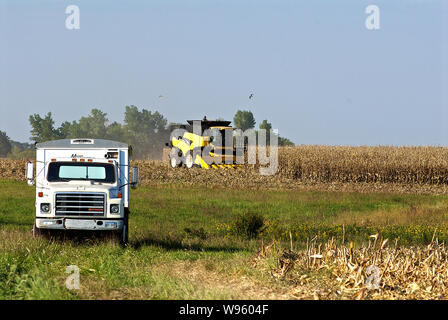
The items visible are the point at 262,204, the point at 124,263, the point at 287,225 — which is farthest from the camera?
the point at 262,204

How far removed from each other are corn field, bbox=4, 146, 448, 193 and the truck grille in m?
22.8

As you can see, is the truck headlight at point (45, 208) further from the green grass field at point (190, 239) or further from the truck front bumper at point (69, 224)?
the green grass field at point (190, 239)

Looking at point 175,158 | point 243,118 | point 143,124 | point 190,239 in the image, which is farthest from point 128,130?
point 190,239

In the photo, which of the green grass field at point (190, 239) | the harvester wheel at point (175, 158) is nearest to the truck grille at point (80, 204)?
the green grass field at point (190, 239)

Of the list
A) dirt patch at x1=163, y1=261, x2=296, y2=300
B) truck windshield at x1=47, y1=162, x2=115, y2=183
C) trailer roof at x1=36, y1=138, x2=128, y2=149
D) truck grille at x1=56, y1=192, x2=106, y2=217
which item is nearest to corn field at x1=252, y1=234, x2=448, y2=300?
dirt patch at x1=163, y1=261, x2=296, y2=300

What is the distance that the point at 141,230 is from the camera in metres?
20.0

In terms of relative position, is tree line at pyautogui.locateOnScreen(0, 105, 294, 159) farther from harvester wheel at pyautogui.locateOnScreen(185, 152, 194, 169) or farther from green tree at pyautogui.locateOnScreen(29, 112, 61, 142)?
harvester wheel at pyautogui.locateOnScreen(185, 152, 194, 169)

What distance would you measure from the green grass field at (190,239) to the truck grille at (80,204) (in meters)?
0.77

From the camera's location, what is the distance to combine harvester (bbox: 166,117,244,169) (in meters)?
40.2

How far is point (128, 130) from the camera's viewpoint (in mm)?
147125

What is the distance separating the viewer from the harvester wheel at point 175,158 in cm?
4408
